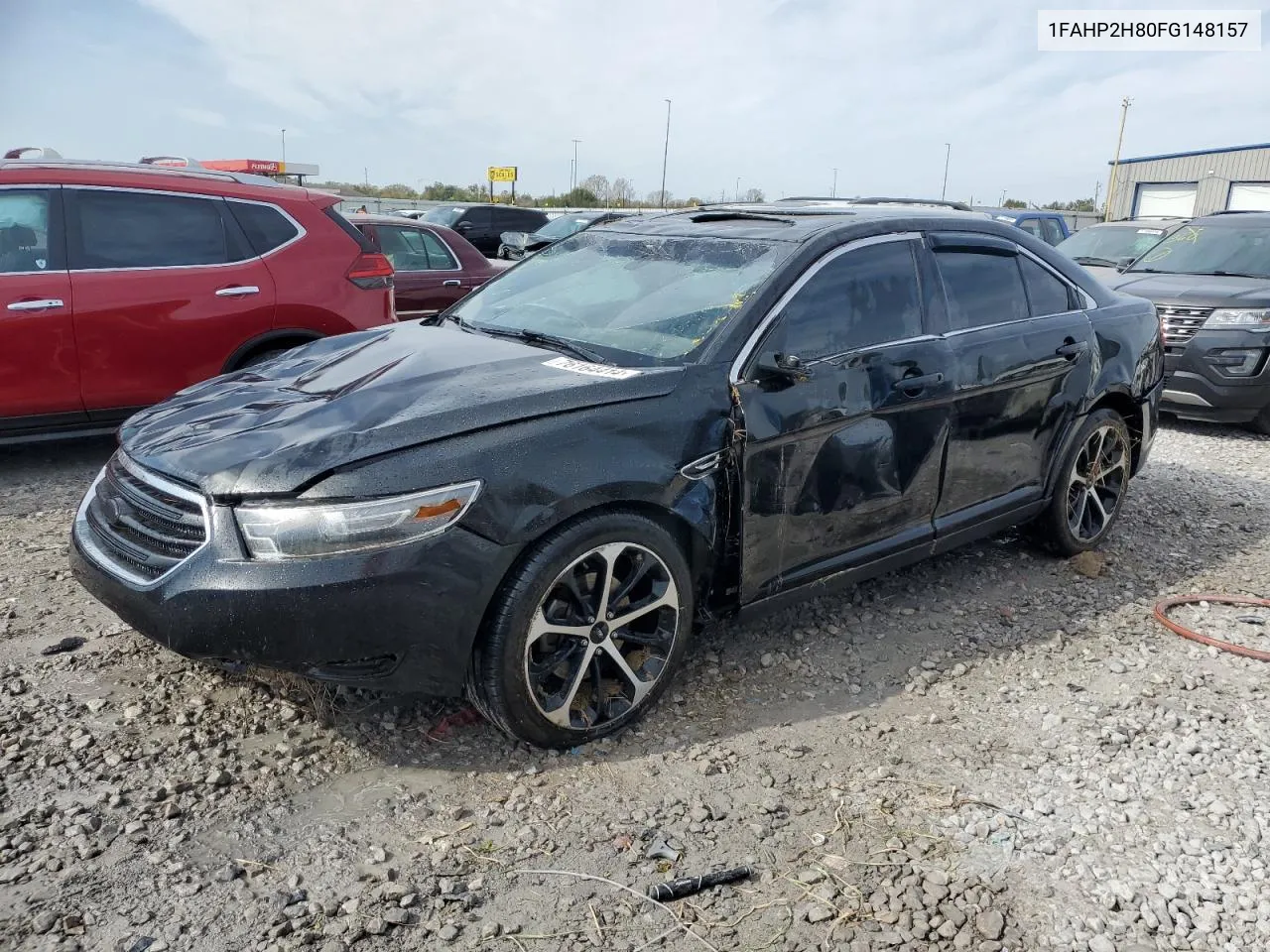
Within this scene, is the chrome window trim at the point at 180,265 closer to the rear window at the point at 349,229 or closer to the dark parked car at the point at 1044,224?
the rear window at the point at 349,229

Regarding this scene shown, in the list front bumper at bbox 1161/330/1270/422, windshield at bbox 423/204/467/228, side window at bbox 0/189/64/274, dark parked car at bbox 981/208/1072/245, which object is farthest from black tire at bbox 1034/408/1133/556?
windshield at bbox 423/204/467/228

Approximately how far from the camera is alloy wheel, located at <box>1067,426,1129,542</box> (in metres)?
4.86

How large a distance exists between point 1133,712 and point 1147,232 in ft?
30.7

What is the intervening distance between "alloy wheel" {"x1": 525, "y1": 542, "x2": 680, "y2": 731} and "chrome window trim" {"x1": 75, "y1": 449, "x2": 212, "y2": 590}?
1.00 meters

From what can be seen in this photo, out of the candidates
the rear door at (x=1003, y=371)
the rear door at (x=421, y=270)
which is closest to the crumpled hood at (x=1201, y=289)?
the rear door at (x=1003, y=371)

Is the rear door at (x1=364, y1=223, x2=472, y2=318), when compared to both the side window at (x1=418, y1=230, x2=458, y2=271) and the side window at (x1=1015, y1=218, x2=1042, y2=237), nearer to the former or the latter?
the side window at (x1=418, y1=230, x2=458, y2=271)

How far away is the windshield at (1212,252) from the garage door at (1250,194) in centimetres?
3202

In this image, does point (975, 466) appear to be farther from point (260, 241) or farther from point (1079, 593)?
point (260, 241)

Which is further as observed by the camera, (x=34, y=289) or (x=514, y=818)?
(x=34, y=289)

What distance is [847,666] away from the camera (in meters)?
3.80

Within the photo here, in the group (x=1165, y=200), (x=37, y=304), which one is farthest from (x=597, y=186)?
(x=37, y=304)

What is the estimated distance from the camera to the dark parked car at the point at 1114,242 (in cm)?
1080

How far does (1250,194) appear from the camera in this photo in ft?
119

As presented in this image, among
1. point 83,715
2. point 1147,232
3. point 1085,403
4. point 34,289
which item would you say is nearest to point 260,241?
point 34,289
